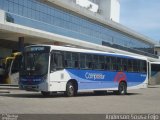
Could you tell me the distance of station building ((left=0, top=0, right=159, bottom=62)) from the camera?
4144 centimetres

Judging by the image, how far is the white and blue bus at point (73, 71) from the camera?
20.3m

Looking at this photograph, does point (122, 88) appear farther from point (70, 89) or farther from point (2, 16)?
point (2, 16)

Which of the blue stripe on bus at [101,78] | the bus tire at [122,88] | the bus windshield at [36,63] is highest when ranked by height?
the bus windshield at [36,63]

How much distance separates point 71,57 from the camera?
22109 millimetres

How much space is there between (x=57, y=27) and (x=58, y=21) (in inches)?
79.5

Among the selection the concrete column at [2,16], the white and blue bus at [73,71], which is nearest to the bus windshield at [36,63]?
the white and blue bus at [73,71]

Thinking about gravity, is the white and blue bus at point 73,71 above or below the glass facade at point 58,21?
below

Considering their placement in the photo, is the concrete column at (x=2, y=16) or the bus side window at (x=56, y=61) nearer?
the bus side window at (x=56, y=61)

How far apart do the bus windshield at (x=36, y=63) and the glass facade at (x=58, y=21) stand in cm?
1939

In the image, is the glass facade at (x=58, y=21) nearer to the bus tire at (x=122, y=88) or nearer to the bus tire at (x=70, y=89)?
the bus tire at (x=122, y=88)

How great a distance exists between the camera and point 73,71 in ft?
72.6

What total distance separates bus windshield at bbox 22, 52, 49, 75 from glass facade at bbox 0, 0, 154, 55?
19.4 m

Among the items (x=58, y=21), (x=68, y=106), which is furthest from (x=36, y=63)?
(x=58, y=21)

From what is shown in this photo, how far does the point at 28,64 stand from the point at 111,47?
49.4m
